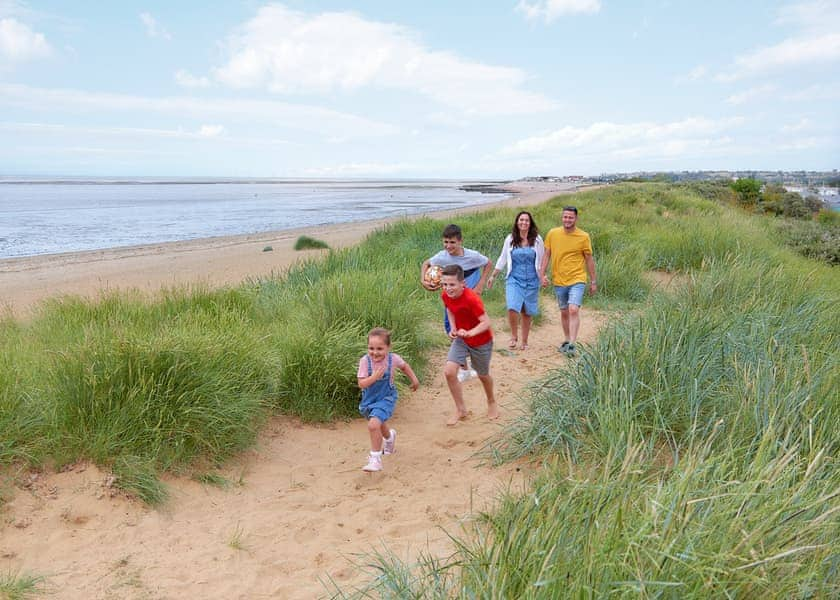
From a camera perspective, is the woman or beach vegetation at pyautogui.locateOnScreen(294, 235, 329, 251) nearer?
the woman

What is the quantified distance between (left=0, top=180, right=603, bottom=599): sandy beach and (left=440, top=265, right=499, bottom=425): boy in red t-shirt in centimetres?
28

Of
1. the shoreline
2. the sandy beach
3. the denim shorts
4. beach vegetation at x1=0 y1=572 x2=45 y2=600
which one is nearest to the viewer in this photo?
beach vegetation at x1=0 y1=572 x2=45 y2=600

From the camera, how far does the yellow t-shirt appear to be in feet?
25.0

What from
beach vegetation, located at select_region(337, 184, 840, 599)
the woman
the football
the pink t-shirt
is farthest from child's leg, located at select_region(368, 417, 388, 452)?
the woman

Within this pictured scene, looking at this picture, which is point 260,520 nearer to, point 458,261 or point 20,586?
point 20,586

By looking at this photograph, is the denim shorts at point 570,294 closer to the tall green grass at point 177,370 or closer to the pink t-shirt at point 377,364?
the tall green grass at point 177,370

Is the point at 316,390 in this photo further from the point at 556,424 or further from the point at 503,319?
the point at 503,319

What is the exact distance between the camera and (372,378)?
4.82 m

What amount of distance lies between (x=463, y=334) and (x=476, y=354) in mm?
357

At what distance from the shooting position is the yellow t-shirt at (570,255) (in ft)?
25.0

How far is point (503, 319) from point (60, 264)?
14.7m

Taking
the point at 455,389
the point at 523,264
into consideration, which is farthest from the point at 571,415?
the point at 523,264

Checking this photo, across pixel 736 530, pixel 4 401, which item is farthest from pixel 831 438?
pixel 4 401

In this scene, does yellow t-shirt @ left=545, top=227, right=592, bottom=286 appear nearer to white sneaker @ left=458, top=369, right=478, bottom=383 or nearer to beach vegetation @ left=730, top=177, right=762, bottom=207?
white sneaker @ left=458, top=369, right=478, bottom=383
